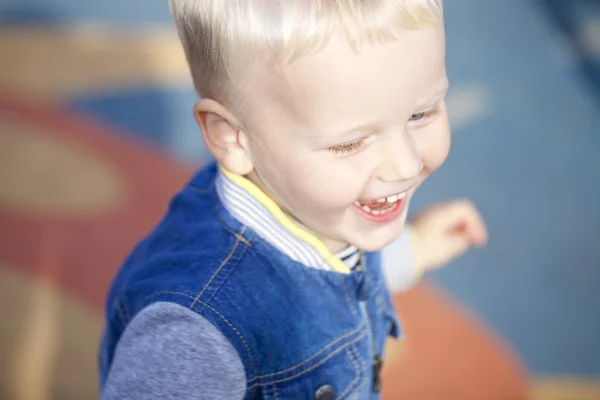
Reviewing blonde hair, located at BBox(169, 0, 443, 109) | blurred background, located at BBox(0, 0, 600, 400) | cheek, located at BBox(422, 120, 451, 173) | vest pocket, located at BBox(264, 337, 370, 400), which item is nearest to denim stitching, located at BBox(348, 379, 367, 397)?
vest pocket, located at BBox(264, 337, 370, 400)

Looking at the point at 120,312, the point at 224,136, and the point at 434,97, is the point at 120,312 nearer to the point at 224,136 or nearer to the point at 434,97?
the point at 224,136

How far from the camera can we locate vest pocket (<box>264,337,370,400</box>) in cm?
69

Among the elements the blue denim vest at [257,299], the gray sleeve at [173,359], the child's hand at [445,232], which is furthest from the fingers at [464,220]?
the gray sleeve at [173,359]

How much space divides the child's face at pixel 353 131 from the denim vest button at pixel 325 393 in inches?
6.3

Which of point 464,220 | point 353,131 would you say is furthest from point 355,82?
point 464,220

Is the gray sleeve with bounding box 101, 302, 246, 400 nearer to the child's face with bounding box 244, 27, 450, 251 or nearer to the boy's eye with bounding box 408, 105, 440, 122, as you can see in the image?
the child's face with bounding box 244, 27, 450, 251

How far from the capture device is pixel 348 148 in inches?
23.8

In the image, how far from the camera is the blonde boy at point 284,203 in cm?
56

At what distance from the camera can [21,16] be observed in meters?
2.29

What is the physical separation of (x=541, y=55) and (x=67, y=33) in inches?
62.9

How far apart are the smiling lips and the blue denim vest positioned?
0.08 metres

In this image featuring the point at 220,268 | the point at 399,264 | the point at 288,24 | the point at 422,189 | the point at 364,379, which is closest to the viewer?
the point at 288,24

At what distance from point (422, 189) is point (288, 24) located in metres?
1.32

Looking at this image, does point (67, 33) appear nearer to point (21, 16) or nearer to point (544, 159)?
point (21, 16)
